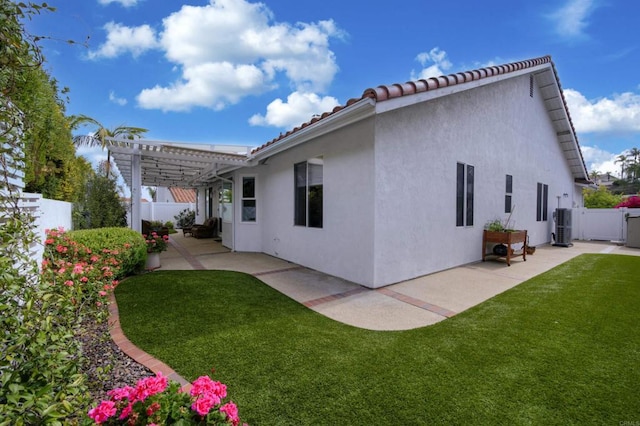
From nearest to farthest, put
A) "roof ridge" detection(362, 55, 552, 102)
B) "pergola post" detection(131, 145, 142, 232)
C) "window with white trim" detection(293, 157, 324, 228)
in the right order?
1. "roof ridge" detection(362, 55, 552, 102)
2. "window with white trim" detection(293, 157, 324, 228)
3. "pergola post" detection(131, 145, 142, 232)

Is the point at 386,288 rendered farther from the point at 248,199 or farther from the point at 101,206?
the point at 101,206

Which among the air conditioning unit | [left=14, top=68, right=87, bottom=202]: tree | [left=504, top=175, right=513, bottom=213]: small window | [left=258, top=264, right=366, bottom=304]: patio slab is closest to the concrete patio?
[left=258, top=264, right=366, bottom=304]: patio slab

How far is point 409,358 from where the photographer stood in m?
3.59

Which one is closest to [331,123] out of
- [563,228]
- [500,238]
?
[500,238]

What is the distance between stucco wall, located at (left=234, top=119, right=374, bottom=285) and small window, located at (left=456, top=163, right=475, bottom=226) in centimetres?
373

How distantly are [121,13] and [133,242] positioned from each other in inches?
204

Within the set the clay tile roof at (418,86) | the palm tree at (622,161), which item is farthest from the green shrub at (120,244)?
the palm tree at (622,161)

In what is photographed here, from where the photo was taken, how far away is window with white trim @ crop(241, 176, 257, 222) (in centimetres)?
1154

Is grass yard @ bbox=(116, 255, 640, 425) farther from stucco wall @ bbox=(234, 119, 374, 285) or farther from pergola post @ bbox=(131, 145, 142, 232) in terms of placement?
pergola post @ bbox=(131, 145, 142, 232)

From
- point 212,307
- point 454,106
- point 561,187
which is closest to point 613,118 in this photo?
point 561,187

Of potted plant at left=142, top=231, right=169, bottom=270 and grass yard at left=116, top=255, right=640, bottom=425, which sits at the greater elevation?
potted plant at left=142, top=231, right=169, bottom=270

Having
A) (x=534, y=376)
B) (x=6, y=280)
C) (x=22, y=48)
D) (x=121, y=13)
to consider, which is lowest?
(x=534, y=376)

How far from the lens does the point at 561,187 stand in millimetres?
16094

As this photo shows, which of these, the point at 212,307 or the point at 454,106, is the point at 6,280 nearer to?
the point at 212,307
